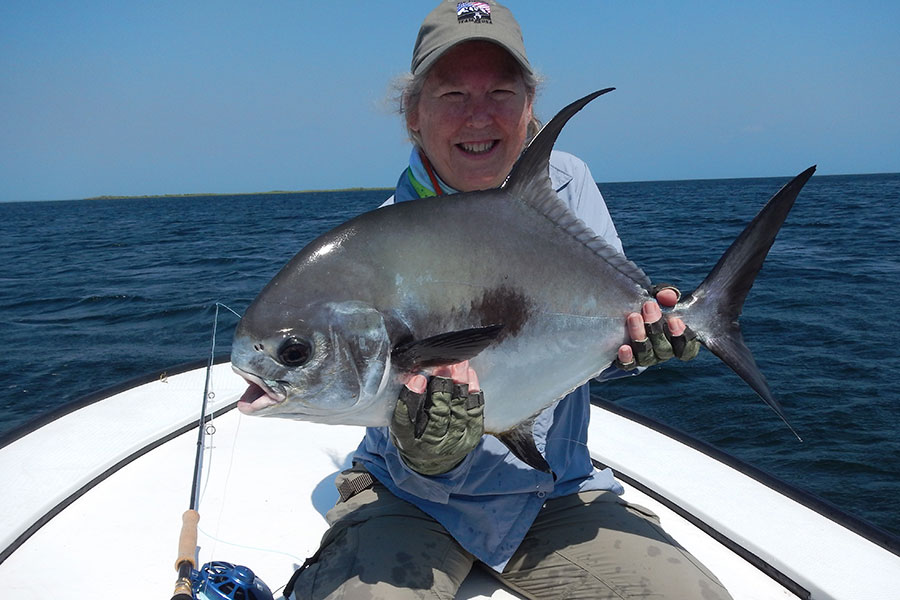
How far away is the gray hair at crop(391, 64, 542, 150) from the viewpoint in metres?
2.44

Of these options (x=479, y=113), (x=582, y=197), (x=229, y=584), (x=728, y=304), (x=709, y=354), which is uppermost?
(x=709, y=354)

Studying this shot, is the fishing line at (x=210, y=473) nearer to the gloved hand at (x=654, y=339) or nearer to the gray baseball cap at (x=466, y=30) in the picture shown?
the gray baseball cap at (x=466, y=30)

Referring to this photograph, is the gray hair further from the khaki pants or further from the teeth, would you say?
the khaki pants

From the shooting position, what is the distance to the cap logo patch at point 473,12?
7.34 feet

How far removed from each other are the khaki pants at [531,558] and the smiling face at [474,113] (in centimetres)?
132

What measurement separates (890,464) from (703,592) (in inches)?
214

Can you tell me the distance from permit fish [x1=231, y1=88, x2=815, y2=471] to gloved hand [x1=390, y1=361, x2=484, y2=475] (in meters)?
0.05

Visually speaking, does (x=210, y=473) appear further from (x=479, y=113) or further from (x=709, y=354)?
(x=709, y=354)

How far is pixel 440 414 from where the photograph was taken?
179 cm

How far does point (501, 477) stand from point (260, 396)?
40.5 inches

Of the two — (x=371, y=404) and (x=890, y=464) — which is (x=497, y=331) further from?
(x=890, y=464)

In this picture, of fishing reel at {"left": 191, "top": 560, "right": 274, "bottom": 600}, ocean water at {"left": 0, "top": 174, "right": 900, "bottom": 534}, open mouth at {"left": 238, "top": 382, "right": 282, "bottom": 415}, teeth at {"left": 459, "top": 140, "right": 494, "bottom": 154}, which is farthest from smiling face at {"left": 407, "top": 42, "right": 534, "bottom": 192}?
ocean water at {"left": 0, "top": 174, "right": 900, "bottom": 534}

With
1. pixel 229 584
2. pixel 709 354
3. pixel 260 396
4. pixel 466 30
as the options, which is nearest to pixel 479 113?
pixel 466 30

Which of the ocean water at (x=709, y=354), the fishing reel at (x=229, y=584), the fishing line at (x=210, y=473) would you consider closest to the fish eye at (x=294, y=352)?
the fishing line at (x=210, y=473)
